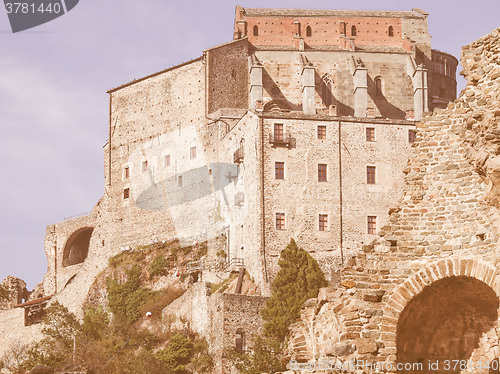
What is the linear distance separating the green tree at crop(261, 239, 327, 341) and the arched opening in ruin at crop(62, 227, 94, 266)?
3208 cm

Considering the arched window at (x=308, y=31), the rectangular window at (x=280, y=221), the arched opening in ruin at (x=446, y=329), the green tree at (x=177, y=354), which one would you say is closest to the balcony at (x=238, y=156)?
the rectangular window at (x=280, y=221)

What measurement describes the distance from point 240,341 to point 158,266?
1800 centimetres

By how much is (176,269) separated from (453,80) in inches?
1007

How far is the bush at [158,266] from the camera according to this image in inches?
2807

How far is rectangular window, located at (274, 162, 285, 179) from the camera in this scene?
63938 millimetres

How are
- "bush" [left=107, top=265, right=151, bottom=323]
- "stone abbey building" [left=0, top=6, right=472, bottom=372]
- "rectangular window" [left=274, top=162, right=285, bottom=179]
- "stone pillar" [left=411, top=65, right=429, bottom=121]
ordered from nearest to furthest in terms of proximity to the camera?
"stone abbey building" [left=0, top=6, right=472, bottom=372], "rectangular window" [left=274, top=162, right=285, bottom=179], "bush" [left=107, top=265, right=151, bottom=323], "stone pillar" [left=411, top=65, right=429, bottom=121]

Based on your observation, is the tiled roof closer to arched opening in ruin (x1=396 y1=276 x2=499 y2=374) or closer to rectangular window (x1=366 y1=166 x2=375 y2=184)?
rectangular window (x1=366 y1=166 x2=375 y2=184)

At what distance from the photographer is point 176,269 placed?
7044 centimetres

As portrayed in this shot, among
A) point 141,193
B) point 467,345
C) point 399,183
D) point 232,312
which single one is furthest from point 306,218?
point 467,345

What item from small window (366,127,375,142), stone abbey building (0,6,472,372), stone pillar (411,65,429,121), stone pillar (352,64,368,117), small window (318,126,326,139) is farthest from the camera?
stone pillar (411,65,429,121)

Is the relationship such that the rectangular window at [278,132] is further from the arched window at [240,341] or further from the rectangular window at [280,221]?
the arched window at [240,341]

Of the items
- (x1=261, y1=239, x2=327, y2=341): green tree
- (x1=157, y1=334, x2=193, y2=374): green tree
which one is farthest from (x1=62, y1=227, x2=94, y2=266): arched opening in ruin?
(x1=261, y1=239, x2=327, y2=341): green tree

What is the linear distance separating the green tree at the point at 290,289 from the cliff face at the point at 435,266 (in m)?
37.7

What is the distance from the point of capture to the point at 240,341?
54.5 m
